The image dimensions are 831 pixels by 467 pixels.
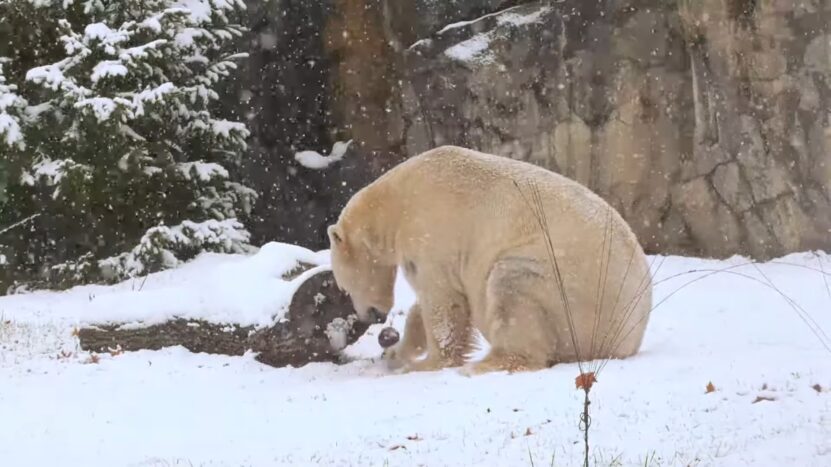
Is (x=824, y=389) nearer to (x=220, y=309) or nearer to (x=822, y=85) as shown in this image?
(x=220, y=309)

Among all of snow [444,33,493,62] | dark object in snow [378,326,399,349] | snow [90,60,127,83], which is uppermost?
snow [444,33,493,62]

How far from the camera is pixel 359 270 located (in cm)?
751

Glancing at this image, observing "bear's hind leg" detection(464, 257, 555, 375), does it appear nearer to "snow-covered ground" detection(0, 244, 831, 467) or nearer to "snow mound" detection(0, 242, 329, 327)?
"snow-covered ground" detection(0, 244, 831, 467)

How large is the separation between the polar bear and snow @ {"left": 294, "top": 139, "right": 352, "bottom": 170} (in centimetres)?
756

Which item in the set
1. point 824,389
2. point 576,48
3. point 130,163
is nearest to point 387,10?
point 576,48

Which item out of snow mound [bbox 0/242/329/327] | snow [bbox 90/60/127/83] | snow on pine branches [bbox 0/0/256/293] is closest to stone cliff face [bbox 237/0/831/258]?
snow on pine branches [bbox 0/0/256/293]

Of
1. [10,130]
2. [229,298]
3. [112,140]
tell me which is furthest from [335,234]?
[10,130]

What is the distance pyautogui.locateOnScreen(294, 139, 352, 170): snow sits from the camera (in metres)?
15.0

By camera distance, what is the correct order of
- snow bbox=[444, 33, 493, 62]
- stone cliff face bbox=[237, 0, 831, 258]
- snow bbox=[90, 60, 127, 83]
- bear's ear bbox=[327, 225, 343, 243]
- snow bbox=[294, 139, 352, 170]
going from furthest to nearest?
1. snow bbox=[294, 139, 352, 170]
2. snow bbox=[444, 33, 493, 62]
3. stone cliff face bbox=[237, 0, 831, 258]
4. snow bbox=[90, 60, 127, 83]
5. bear's ear bbox=[327, 225, 343, 243]

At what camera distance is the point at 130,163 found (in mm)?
12211

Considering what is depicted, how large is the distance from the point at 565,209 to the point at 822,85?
6.65m

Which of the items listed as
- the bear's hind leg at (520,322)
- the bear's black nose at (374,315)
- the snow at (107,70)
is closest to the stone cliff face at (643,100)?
the snow at (107,70)

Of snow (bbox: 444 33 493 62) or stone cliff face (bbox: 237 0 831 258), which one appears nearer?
stone cliff face (bbox: 237 0 831 258)

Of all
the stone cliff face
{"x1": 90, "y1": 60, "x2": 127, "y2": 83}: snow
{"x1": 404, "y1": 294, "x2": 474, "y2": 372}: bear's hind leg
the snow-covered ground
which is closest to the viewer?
the snow-covered ground
